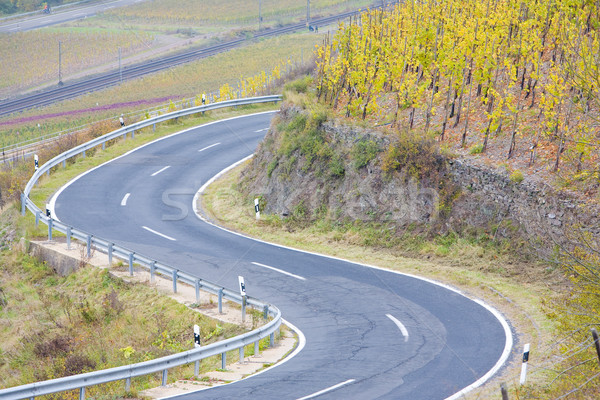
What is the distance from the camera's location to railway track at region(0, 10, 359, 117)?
68.1 m

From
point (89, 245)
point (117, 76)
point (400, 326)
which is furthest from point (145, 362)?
point (117, 76)

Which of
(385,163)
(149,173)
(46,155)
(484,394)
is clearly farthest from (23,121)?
(484,394)

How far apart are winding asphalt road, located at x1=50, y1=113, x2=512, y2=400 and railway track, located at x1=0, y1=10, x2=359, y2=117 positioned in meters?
38.9

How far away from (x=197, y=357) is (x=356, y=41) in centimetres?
1873

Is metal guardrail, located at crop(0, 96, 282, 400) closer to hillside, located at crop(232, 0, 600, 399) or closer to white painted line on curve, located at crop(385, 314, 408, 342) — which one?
white painted line on curve, located at crop(385, 314, 408, 342)

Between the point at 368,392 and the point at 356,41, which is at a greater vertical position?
the point at 356,41

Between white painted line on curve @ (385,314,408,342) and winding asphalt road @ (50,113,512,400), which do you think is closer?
winding asphalt road @ (50,113,512,400)

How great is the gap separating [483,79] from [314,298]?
985 cm

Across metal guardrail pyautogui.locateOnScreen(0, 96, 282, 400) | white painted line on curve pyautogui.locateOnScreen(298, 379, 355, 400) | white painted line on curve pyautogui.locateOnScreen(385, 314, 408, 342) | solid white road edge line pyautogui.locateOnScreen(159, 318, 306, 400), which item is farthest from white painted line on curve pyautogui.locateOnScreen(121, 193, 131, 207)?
white painted line on curve pyautogui.locateOnScreen(298, 379, 355, 400)

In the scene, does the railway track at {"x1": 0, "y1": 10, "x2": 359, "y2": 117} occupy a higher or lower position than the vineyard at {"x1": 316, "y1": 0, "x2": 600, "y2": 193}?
lower

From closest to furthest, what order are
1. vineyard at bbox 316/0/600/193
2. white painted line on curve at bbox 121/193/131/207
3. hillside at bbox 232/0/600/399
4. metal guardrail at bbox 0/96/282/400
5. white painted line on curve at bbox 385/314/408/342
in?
metal guardrail at bbox 0/96/282/400 → white painted line on curve at bbox 385/314/408/342 → hillside at bbox 232/0/600/399 → vineyard at bbox 316/0/600/193 → white painted line on curve at bbox 121/193/131/207

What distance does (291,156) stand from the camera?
27109mm

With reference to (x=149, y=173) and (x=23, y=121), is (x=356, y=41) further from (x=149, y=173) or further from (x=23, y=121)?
(x=23, y=121)

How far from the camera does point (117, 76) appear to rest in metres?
74.9
